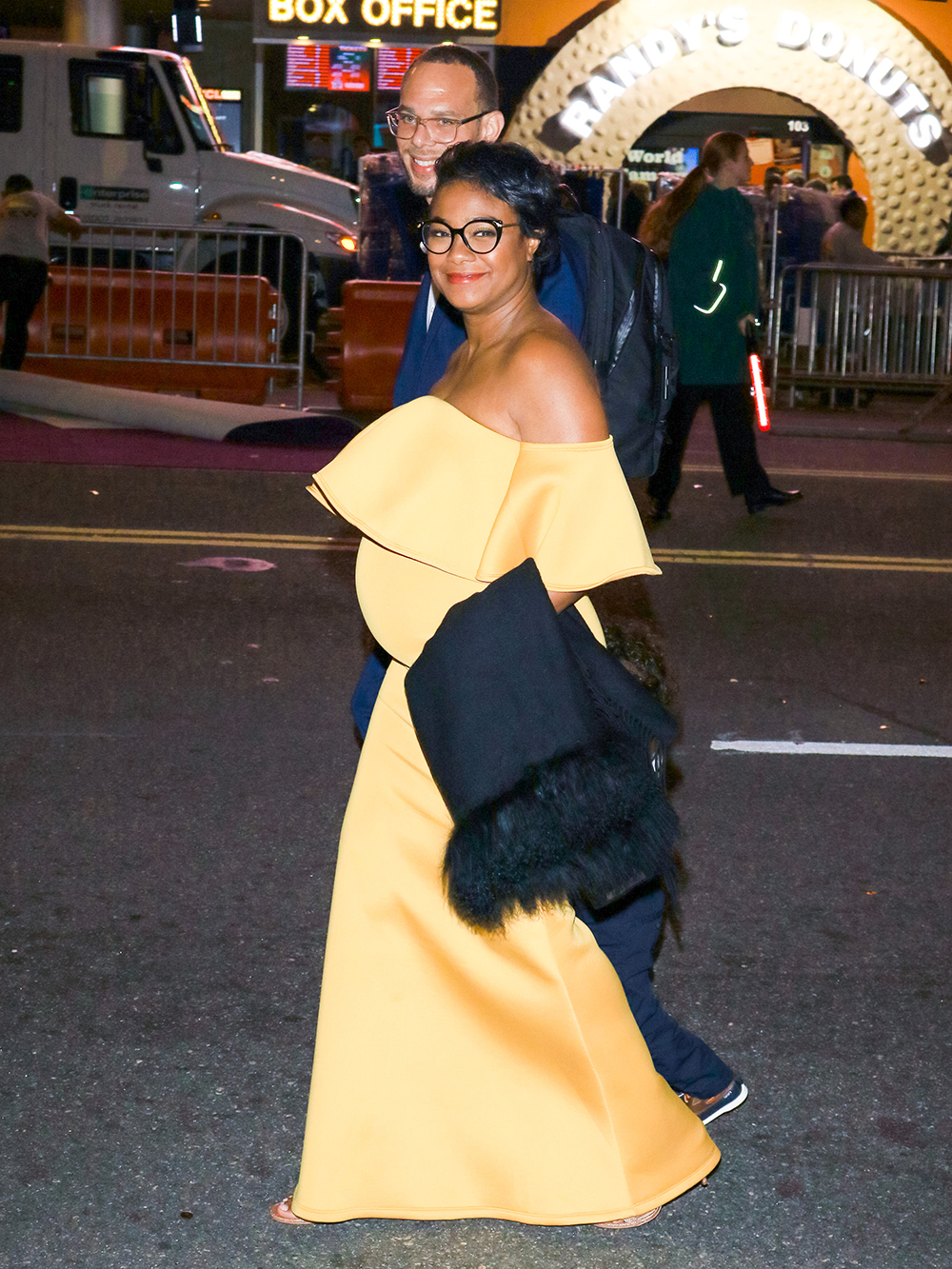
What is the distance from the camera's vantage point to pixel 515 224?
275 centimetres

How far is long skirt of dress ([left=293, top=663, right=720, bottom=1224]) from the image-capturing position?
8.70ft

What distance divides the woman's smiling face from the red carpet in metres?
7.95

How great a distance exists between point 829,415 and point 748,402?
233 inches

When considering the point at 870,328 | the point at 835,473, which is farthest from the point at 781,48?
the point at 835,473

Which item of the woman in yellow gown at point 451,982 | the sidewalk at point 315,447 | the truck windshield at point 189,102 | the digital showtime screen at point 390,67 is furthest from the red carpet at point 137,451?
the digital showtime screen at point 390,67

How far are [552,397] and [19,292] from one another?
11.7 meters

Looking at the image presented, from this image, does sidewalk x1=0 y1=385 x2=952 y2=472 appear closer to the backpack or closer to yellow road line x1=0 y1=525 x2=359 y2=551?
yellow road line x1=0 y1=525 x2=359 y2=551

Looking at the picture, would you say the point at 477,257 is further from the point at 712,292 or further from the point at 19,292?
the point at 19,292

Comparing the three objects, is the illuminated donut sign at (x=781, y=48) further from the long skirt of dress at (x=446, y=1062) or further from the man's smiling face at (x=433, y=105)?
the long skirt of dress at (x=446, y=1062)

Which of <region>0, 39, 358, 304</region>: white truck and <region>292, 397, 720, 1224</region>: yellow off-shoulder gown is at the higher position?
<region>0, 39, 358, 304</region>: white truck

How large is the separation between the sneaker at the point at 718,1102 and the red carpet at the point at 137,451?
25.7ft

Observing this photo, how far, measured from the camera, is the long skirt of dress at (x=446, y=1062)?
265 cm

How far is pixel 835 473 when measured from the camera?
38.1 feet

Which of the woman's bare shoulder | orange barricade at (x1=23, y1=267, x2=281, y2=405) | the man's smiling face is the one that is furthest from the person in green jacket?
the woman's bare shoulder
